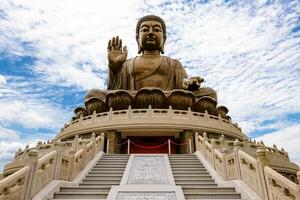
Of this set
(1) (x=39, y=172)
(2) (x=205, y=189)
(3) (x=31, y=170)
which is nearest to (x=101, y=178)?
(1) (x=39, y=172)

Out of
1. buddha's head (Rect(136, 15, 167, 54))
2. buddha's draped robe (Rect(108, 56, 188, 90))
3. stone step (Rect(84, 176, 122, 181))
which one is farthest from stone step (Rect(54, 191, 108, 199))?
buddha's head (Rect(136, 15, 167, 54))

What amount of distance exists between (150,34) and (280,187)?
54.3 feet

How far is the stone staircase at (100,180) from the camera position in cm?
547

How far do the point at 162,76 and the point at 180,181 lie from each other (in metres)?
12.4

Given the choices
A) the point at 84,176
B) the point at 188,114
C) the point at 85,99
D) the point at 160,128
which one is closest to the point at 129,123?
the point at 160,128

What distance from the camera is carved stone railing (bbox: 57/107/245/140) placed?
1291cm

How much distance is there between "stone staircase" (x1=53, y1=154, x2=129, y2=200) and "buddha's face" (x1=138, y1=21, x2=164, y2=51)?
467 inches

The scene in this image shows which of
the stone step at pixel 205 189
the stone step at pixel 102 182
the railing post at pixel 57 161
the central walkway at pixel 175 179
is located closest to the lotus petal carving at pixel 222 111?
the central walkway at pixel 175 179

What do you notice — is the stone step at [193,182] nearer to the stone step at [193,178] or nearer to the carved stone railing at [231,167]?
the stone step at [193,178]

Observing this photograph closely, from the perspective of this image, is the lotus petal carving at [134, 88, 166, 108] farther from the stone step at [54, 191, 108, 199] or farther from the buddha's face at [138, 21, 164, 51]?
the stone step at [54, 191, 108, 199]

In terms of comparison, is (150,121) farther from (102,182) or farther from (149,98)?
(102,182)

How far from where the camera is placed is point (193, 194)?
5453 millimetres

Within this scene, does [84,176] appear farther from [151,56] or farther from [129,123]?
[151,56]

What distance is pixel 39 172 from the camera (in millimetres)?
5473
